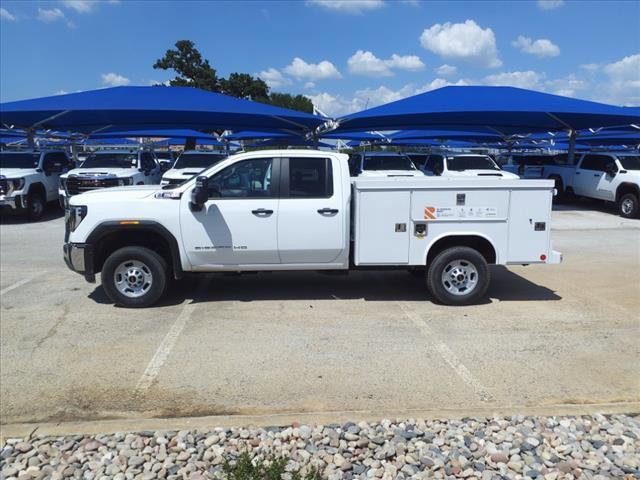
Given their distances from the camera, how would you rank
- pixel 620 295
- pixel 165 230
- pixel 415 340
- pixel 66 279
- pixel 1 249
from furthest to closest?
pixel 1 249, pixel 66 279, pixel 620 295, pixel 165 230, pixel 415 340

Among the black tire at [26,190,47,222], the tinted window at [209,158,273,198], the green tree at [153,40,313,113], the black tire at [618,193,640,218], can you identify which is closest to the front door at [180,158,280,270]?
the tinted window at [209,158,273,198]

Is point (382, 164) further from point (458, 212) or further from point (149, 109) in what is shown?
point (458, 212)

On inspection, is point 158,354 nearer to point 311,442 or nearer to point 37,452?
point 37,452

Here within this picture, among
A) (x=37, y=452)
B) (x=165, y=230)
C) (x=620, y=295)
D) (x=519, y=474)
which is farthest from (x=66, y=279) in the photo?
(x=620, y=295)

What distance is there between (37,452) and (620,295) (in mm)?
7054

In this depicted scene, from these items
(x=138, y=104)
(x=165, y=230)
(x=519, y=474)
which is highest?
(x=138, y=104)

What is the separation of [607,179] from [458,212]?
12.7m

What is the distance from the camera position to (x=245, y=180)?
6637 mm

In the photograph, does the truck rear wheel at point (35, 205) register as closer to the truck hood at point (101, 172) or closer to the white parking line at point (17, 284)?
the truck hood at point (101, 172)

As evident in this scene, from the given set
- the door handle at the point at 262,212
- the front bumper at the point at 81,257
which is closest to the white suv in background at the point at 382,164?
the door handle at the point at 262,212

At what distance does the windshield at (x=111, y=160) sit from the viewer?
16.3 m

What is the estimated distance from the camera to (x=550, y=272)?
28.5ft

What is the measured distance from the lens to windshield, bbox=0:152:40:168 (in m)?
15.7

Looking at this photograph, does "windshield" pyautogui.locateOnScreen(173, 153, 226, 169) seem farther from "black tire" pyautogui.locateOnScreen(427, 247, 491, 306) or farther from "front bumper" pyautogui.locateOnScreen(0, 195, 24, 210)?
"black tire" pyautogui.locateOnScreen(427, 247, 491, 306)
